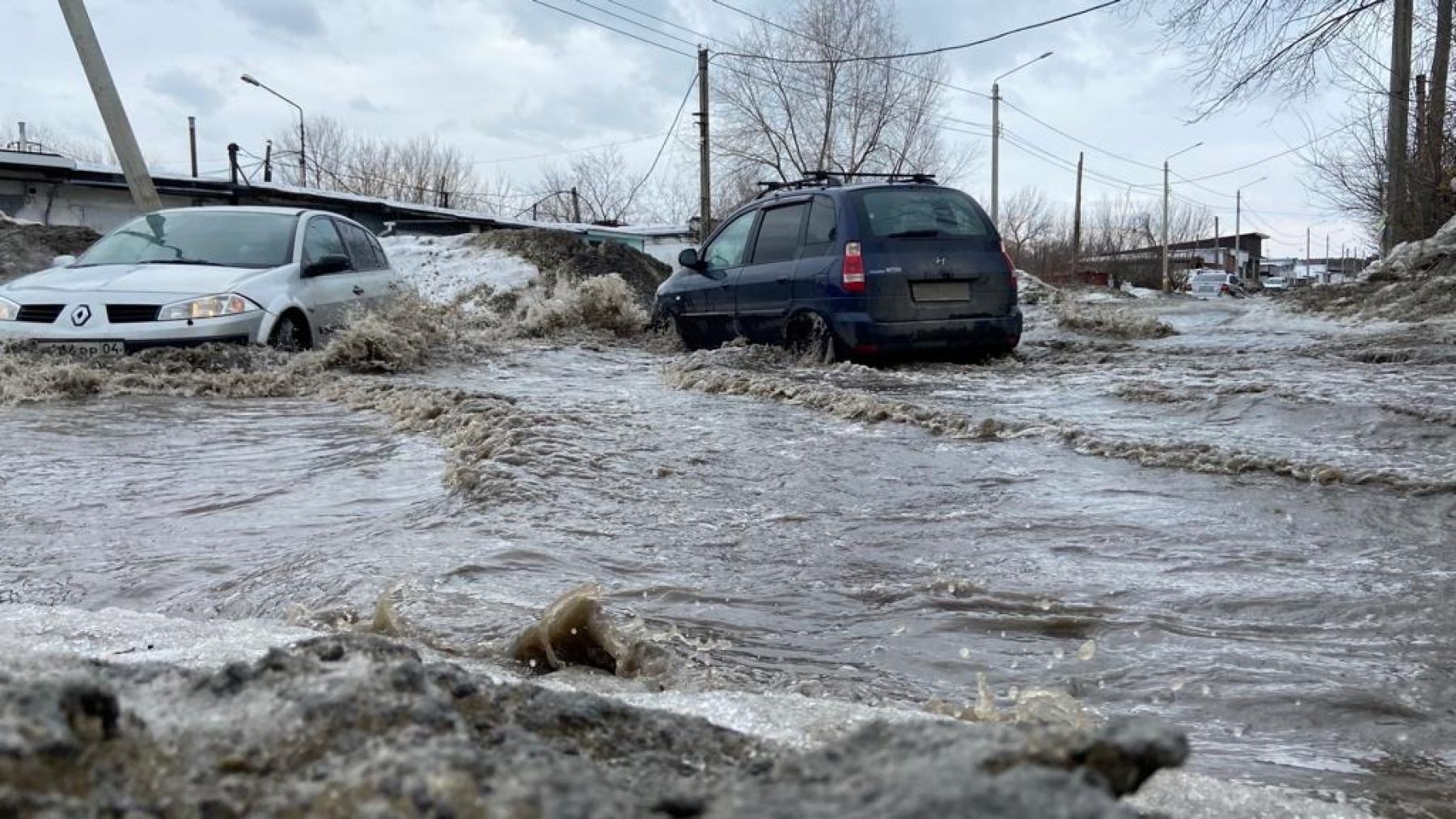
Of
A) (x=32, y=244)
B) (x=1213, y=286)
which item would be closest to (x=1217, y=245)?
(x=1213, y=286)

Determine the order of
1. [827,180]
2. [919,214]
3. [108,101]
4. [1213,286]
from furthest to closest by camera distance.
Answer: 1. [1213,286]
2. [108,101]
3. [827,180]
4. [919,214]

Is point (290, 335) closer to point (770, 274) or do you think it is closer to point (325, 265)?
point (325, 265)

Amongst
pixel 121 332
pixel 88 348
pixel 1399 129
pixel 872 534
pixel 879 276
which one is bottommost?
pixel 872 534

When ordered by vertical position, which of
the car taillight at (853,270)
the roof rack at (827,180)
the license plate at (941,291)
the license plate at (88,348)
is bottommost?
the license plate at (88,348)

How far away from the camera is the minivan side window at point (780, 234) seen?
8.97 metres

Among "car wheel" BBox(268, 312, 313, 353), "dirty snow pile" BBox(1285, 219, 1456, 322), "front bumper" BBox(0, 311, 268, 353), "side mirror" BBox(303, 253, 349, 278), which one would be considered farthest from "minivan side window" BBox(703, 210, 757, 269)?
"dirty snow pile" BBox(1285, 219, 1456, 322)

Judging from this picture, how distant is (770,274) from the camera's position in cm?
905

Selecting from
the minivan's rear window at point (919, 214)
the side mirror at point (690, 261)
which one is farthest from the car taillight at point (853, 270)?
the side mirror at point (690, 261)

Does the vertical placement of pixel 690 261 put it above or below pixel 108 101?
below

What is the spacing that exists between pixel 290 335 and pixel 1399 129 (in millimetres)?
15658

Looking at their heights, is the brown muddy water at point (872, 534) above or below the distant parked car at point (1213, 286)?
below

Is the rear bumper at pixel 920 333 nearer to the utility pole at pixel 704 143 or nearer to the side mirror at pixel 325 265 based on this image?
the side mirror at pixel 325 265

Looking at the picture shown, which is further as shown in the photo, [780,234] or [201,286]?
[780,234]

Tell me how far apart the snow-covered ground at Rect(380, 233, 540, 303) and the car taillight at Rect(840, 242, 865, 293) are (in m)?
10.9
